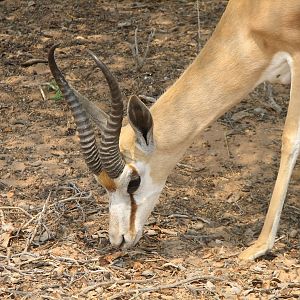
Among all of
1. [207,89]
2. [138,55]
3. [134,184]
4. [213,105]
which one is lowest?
[138,55]

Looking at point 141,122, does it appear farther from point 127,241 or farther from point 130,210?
point 127,241

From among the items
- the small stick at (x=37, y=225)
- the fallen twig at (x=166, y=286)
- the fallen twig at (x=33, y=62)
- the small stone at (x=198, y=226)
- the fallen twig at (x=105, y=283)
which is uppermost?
the fallen twig at (x=166, y=286)

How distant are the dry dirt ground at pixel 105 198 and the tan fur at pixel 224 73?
19.1 inches

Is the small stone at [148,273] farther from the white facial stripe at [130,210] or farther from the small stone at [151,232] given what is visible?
the small stone at [151,232]

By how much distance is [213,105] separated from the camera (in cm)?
623

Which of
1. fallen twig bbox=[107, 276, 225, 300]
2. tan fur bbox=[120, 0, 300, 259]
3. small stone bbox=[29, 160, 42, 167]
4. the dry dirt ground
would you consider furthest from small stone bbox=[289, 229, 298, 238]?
small stone bbox=[29, 160, 42, 167]

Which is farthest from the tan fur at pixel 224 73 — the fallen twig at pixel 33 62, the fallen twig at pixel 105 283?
the fallen twig at pixel 33 62

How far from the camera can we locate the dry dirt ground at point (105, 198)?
19.7 feet

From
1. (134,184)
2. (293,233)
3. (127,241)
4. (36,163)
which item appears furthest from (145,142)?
(36,163)

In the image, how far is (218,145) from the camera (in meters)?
8.02

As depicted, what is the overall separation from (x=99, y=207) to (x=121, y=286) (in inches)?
47.8

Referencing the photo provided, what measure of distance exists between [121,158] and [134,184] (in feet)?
0.97

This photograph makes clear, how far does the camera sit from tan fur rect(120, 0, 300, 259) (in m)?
6.12

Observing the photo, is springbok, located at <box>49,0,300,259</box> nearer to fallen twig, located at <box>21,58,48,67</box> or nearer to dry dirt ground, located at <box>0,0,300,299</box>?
dry dirt ground, located at <box>0,0,300,299</box>
